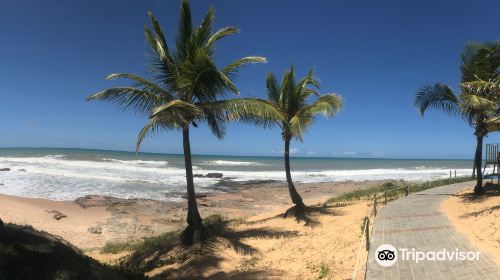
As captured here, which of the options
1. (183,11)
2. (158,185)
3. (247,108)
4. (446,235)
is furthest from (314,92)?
(158,185)

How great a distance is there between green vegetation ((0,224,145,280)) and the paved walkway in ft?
15.2

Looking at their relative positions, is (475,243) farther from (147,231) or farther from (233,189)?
(233,189)

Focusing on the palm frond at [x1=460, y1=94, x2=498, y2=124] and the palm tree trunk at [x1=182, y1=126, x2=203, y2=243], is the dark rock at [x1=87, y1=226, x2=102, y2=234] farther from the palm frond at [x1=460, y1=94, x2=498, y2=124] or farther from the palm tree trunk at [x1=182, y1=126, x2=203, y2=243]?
the palm frond at [x1=460, y1=94, x2=498, y2=124]

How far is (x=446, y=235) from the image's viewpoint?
915 centimetres

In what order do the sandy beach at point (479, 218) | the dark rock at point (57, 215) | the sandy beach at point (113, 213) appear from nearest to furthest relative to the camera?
the sandy beach at point (479, 218), the sandy beach at point (113, 213), the dark rock at point (57, 215)

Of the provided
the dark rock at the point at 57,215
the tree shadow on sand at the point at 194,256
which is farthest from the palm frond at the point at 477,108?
the dark rock at the point at 57,215

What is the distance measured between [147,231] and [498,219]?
13375 millimetres

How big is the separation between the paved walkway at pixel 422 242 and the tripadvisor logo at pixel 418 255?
9cm

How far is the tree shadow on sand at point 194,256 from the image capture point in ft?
30.9

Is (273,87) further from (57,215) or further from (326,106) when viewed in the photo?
(57,215)

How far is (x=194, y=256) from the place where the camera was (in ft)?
33.7

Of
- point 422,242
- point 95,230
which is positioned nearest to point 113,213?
point 95,230

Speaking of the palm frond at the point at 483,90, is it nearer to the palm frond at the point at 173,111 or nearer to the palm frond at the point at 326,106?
the palm frond at the point at 326,106

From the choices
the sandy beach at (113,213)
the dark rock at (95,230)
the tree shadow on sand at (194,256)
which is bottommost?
the dark rock at (95,230)
